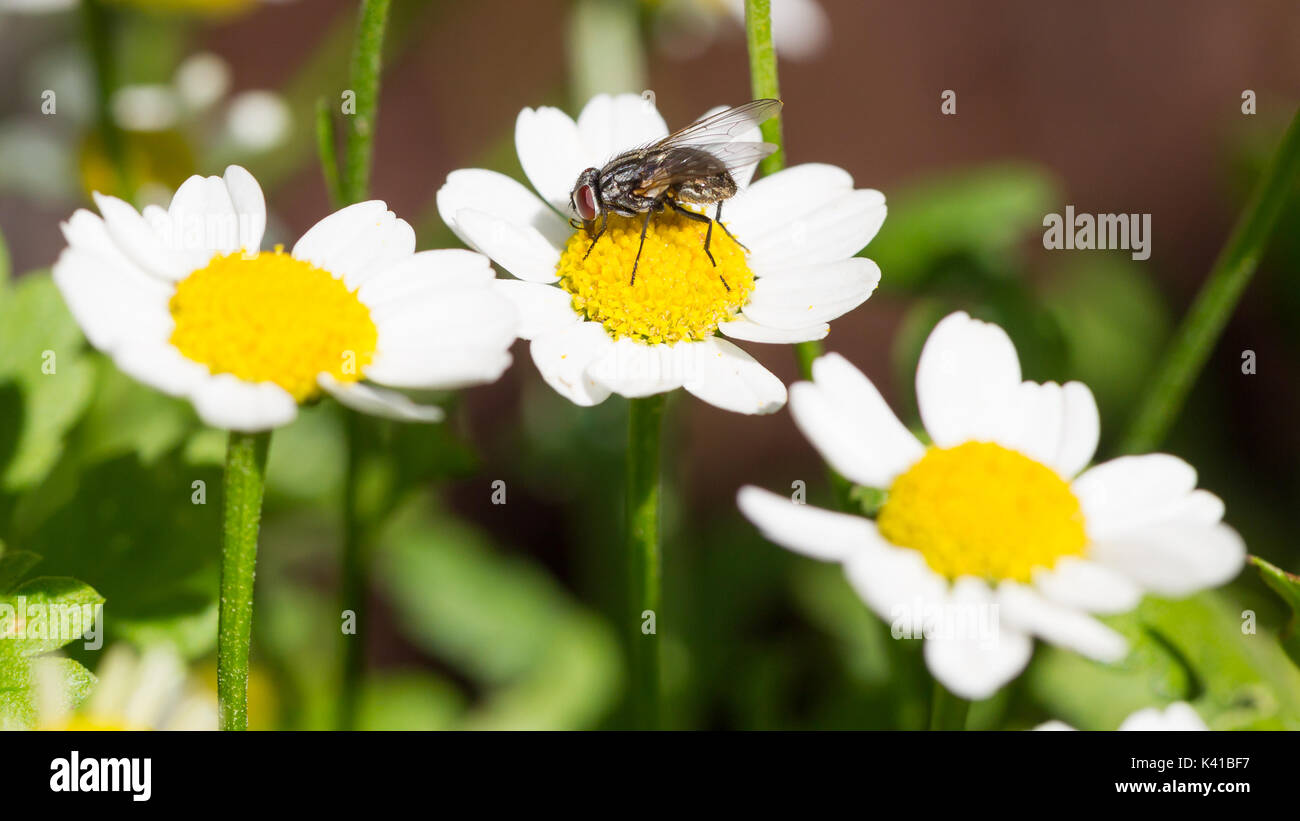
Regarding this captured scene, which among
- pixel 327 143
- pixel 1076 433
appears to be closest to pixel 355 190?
pixel 327 143

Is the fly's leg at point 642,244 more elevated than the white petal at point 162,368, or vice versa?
the fly's leg at point 642,244

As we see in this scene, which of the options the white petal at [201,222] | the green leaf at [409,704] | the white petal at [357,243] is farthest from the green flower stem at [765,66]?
the green leaf at [409,704]

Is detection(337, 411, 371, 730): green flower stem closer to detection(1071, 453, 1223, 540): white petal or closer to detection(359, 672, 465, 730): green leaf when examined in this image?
detection(359, 672, 465, 730): green leaf

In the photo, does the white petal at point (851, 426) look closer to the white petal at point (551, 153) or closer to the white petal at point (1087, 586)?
the white petal at point (1087, 586)

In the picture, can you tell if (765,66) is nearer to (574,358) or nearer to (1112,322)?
(574,358)

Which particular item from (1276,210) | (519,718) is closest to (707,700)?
(519,718)
